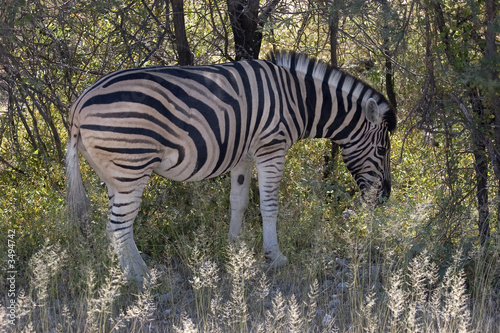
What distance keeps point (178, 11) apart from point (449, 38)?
10.1 feet

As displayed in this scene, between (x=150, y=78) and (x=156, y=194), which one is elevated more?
(x=150, y=78)

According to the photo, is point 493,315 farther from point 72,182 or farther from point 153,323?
point 72,182

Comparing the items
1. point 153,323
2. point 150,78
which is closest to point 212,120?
point 150,78

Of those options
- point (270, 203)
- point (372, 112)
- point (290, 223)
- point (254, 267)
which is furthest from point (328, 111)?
point (254, 267)

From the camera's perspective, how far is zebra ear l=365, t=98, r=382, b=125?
6297mm

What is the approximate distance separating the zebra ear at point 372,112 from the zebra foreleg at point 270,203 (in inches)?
42.5

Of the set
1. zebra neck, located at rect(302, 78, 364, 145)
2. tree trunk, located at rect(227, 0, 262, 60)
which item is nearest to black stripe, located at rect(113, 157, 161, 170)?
zebra neck, located at rect(302, 78, 364, 145)

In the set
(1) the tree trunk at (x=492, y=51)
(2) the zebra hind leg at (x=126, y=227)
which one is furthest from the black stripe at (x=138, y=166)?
(1) the tree trunk at (x=492, y=51)

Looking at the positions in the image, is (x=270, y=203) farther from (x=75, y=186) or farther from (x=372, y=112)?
(x=75, y=186)

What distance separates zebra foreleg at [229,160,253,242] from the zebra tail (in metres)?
1.68

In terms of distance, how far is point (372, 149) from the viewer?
260 inches

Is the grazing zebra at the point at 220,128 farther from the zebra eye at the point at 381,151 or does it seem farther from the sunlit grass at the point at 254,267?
the sunlit grass at the point at 254,267

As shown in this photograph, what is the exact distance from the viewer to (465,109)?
562 cm

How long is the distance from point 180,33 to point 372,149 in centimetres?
268
